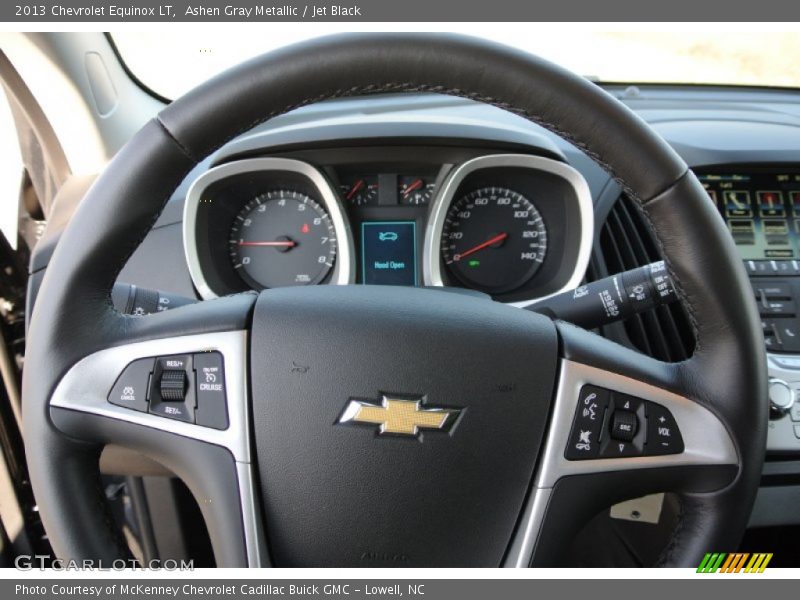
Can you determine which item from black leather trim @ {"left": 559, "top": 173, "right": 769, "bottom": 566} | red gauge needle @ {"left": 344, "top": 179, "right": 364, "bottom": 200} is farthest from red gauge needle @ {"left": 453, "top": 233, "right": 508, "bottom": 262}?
black leather trim @ {"left": 559, "top": 173, "right": 769, "bottom": 566}

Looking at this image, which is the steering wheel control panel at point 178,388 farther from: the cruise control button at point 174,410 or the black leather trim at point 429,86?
the black leather trim at point 429,86

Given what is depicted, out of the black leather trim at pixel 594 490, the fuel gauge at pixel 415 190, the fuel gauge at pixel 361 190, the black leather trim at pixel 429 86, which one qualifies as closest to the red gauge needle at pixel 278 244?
the fuel gauge at pixel 361 190

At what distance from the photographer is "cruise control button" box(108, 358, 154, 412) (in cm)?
105

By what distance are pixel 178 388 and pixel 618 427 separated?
66 cm

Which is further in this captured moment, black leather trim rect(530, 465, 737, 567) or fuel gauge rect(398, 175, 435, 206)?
fuel gauge rect(398, 175, 435, 206)

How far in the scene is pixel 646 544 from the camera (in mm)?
1735

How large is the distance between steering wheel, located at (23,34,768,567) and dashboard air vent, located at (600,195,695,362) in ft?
2.82

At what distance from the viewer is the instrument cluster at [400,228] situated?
2.13 metres

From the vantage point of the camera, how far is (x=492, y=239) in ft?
7.27

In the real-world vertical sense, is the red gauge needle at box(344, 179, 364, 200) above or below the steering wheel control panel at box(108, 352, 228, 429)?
above

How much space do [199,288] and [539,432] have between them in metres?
1.24

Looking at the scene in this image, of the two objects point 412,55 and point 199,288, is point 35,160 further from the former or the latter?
point 412,55
